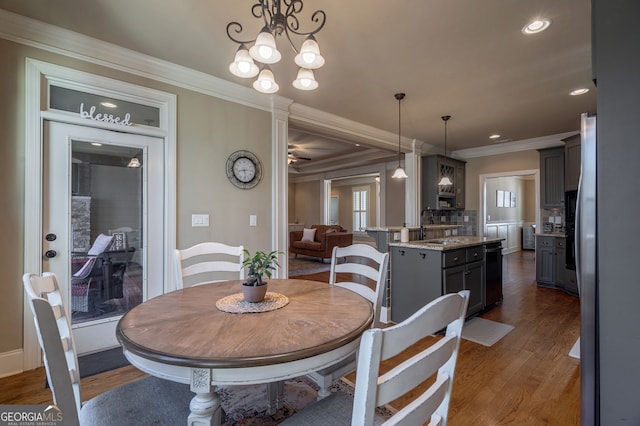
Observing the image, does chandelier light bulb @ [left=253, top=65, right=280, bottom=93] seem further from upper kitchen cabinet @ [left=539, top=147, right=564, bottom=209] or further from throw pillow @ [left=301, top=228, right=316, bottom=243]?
throw pillow @ [left=301, top=228, right=316, bottom=243]

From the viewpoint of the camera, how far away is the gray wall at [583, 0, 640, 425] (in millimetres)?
1098

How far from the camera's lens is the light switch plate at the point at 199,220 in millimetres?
2926

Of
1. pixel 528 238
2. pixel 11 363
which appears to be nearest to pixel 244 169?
pixel 11 363

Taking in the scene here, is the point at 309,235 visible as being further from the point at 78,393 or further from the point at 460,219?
the point at 78,393

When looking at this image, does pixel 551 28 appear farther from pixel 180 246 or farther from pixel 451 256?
pixel 180 246

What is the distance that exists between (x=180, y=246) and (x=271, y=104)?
73.9 inches

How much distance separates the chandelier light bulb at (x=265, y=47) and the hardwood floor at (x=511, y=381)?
2198 mm

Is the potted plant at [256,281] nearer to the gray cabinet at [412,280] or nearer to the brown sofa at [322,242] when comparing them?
the gray cabinet at [412,280]

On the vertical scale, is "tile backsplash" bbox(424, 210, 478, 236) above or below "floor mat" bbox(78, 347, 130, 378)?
above

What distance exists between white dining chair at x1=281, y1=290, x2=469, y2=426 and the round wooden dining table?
0.87ft

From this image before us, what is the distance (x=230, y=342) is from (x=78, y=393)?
68 cm

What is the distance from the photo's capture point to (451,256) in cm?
296

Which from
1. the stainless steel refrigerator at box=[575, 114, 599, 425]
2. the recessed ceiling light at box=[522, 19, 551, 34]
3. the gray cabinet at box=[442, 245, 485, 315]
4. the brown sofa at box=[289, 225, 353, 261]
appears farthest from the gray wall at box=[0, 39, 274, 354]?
the brown sofa at box=[289, 225, 353, 261]

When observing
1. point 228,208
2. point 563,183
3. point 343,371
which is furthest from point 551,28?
point 563,183
